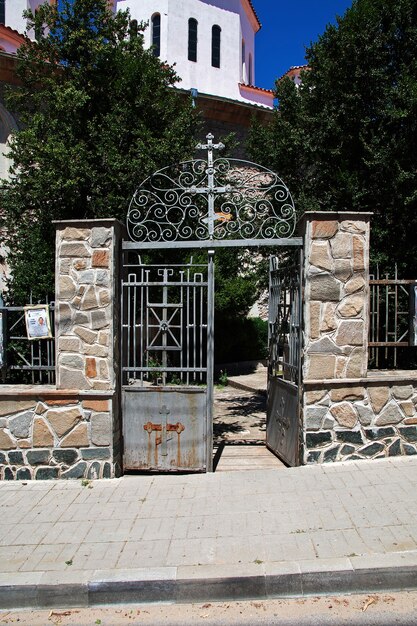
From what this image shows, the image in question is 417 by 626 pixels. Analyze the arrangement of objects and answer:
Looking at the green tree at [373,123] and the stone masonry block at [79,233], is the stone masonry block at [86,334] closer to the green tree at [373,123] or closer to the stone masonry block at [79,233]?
the stone masonry block at [79,233]

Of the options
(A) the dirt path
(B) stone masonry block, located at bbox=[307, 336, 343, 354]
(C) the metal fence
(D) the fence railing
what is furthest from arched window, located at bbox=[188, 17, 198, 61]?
(B) stone masonry block, located at bbox=[307, 336, 343, 354]

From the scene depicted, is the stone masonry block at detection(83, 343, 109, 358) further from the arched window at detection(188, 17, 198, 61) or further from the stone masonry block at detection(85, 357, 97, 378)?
the arched window at detection(188, 17, 198, 61)

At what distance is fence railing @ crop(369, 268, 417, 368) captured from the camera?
601 cm

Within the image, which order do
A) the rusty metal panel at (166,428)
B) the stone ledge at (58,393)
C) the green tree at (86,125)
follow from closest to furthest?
the stone ledge at (58,393) < the rusty metal panel at (166,428) < the green tree at (86,125)

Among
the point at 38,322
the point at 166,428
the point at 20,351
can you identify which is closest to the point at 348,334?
the point at 166,428

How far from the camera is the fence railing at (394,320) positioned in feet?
19.7

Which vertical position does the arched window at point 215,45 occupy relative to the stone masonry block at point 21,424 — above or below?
above

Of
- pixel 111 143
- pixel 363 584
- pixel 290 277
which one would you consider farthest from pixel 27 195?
pixel 363 584

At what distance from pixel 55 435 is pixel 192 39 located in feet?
67.7

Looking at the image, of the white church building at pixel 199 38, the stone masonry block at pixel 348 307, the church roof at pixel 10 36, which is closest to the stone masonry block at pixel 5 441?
the stone masonry block at pixel 348 307

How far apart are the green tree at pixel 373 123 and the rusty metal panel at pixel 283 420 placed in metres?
2.91

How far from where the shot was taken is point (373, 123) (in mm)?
8516

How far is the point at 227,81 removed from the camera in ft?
74.1

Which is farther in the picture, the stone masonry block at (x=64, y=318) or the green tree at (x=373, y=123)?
A: the green tree at (x=373, y=123)
